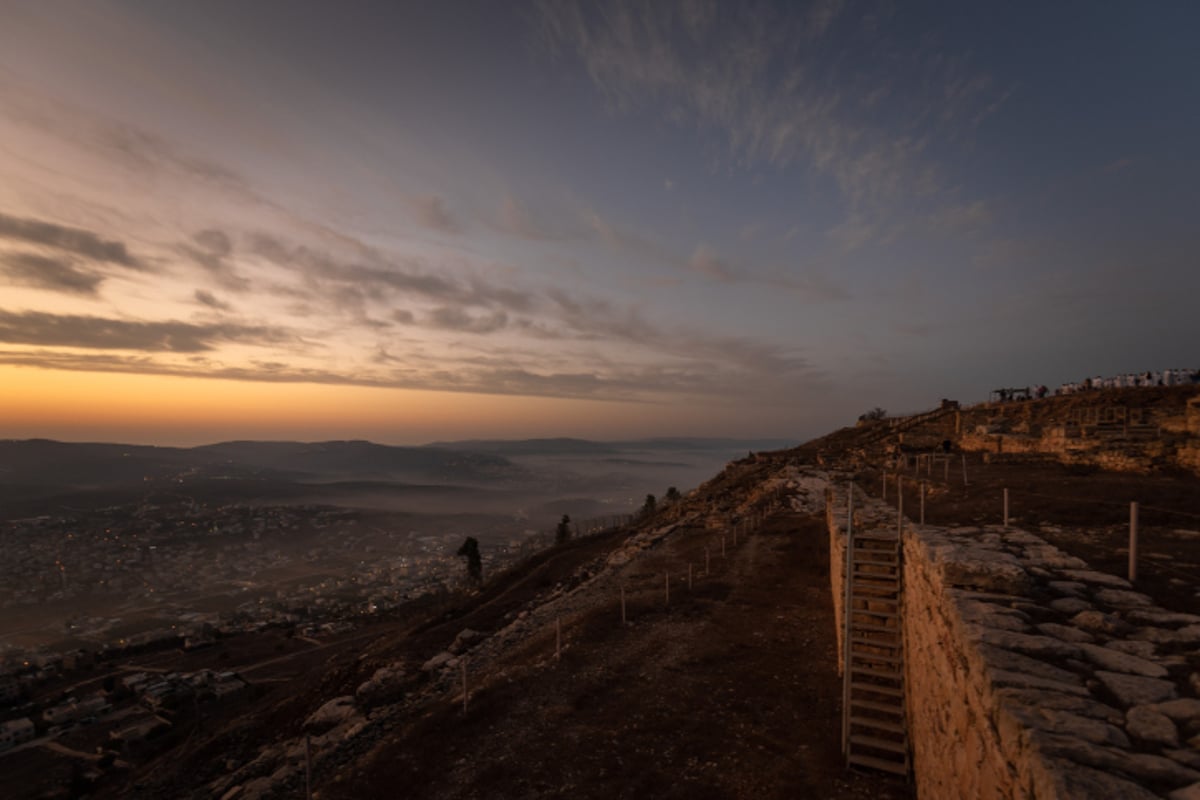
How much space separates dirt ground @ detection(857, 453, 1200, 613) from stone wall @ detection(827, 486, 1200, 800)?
833 millimetres

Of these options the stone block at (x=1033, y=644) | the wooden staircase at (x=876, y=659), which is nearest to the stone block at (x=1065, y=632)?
the stone block at (x=1033, y=644)

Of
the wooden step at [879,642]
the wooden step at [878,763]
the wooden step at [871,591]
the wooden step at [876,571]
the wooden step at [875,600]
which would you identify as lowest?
the wooden step at [878,763]

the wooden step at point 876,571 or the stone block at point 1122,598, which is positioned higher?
the stone block at point 1122,598

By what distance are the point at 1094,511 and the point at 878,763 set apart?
9376mm

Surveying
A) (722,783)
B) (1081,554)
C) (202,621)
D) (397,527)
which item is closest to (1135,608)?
(1081,554)

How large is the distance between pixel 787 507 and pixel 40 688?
212 ft

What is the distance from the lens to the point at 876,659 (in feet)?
27.7

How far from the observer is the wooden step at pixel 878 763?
7.24 m

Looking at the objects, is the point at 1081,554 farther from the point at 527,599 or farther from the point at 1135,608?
the point at 527,599

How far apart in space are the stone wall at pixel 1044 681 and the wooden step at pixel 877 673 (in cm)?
117

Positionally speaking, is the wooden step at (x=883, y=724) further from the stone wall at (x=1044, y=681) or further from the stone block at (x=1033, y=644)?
the stone block at (x=1033, y=644)

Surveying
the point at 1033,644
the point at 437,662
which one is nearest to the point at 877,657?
the point at 1033,644

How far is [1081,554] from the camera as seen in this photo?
7.10m

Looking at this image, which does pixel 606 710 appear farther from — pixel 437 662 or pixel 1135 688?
pixel 437 662
